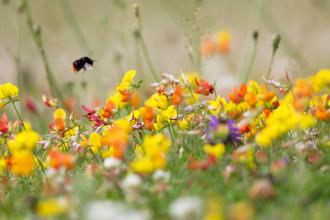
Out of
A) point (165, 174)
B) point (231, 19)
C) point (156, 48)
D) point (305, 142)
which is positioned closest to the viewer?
point (165, 174)

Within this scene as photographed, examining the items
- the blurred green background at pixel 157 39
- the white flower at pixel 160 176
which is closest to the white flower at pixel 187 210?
the white flower at pixel 160 176

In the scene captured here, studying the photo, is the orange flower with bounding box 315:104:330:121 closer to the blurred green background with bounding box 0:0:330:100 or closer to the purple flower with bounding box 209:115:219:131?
the purple flower with bounding box 209:115:219:131

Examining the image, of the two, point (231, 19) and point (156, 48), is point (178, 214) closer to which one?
point (156, 48)

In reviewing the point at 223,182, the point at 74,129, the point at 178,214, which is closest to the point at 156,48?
the point at 74,129

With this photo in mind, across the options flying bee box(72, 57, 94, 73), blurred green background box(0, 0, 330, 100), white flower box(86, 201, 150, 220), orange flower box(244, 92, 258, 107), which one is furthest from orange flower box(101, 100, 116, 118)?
blurred green background box(0, 0, 330, 100)

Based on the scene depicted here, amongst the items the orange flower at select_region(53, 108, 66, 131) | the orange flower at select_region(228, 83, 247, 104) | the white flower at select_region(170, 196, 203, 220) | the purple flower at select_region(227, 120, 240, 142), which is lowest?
the white flower at select_region(170, 196, 203, 220)

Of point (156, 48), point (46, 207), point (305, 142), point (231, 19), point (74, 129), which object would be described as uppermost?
point (231, 19)

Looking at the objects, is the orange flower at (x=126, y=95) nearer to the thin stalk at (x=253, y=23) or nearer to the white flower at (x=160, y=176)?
the white flower at (x=160, y=176)

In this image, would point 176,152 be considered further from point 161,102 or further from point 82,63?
point 82,63
